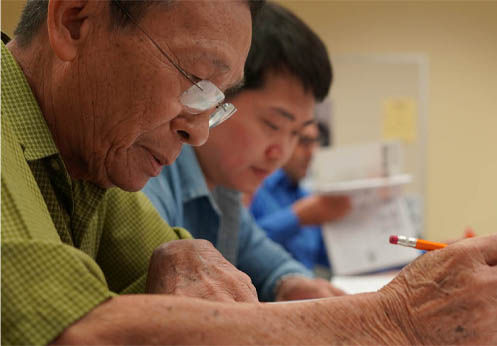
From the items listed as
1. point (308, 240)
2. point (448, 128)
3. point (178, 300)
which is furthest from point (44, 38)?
point (448, 128)

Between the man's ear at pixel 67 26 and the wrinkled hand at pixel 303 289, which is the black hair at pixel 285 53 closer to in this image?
the wrinkled hand at pixel 303 289

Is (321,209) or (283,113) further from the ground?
(283,113)

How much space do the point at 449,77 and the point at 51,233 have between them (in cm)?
357

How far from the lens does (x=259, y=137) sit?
4.77 ft

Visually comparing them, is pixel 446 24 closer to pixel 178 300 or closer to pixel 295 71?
pixel 295 71

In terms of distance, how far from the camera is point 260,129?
145 cm

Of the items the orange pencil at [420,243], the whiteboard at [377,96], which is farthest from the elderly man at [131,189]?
the whiteboard at [377,96]

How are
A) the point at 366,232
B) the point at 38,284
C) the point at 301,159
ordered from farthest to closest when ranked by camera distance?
the point at 301,159 → the point at 366,232 → the point at 38,284

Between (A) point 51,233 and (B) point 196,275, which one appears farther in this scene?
(B) point 196,275

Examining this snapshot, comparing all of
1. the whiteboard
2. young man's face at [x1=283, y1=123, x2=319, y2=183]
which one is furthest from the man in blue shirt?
the whiteboard

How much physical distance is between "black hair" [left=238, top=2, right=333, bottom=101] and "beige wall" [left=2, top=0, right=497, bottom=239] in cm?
225

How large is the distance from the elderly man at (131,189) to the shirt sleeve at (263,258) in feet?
2.04

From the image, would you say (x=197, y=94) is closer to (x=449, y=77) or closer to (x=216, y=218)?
(x=216, y=218)

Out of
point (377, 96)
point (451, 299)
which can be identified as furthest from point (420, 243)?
point (377, 96)
